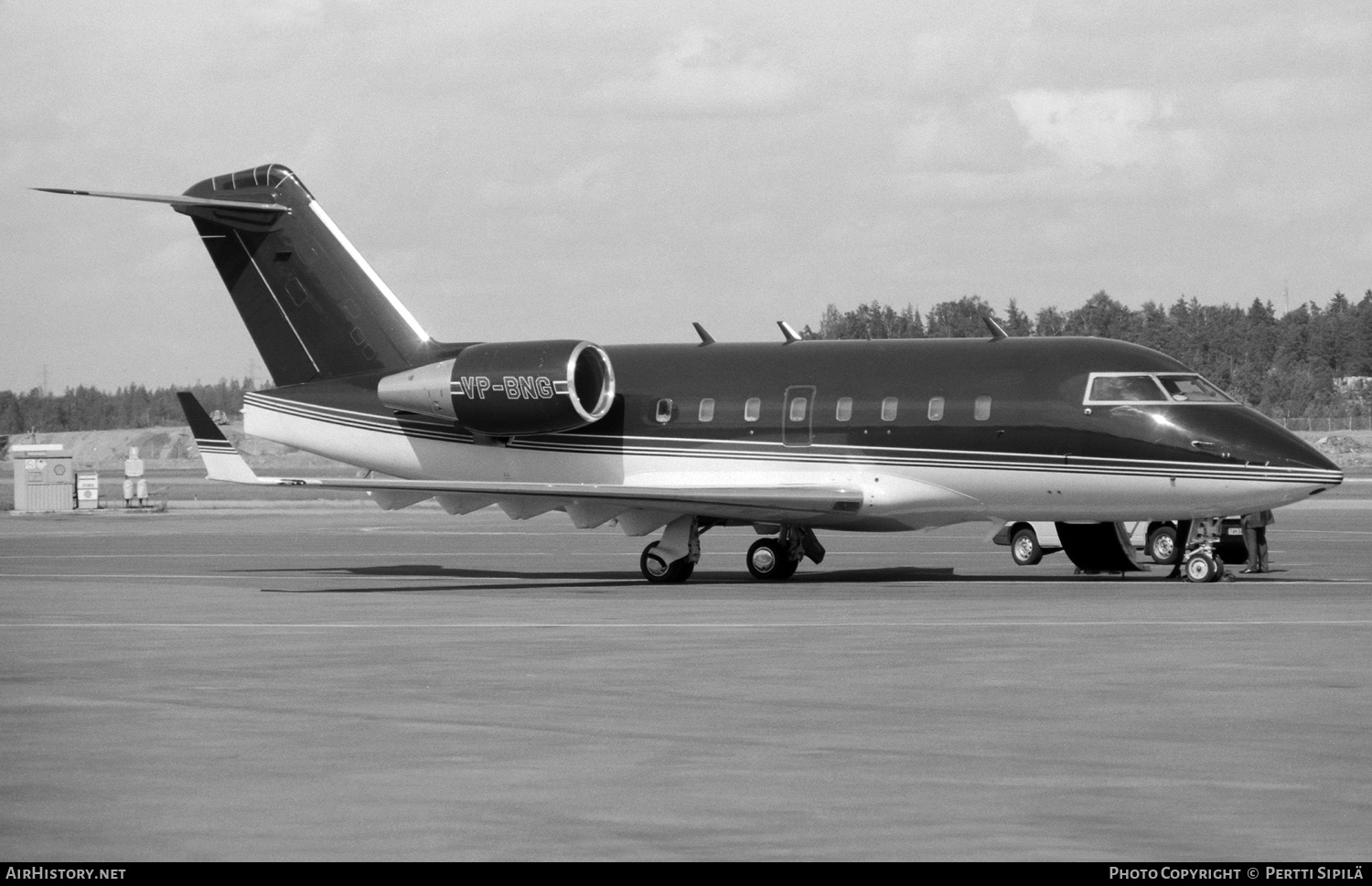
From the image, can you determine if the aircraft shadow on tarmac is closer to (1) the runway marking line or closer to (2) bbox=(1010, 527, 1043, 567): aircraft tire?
(2) bbox=(1010, 527, 1043, 567): aircraft tire

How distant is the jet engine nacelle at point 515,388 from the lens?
89.9 ft

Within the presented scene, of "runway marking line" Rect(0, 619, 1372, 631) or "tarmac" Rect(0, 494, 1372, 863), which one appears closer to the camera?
"tarmac" Rect(0, 494, 1372, 863)

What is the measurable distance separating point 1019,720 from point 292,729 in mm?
4885

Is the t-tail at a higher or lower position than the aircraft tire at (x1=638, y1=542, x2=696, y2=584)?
higher

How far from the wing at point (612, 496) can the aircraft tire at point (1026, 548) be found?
6.33 metres

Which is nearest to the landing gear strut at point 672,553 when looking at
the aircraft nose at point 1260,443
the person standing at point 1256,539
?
the aircraft nose at point 1260,443

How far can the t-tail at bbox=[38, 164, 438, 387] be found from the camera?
29.7 meters

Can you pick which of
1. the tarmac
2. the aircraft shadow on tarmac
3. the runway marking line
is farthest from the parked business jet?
the runway marking line

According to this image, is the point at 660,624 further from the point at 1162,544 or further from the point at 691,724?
the point at 1162,544

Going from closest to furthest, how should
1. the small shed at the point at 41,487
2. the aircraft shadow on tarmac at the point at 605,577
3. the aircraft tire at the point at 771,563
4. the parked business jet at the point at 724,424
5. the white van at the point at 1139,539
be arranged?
the parked business jet at the point at 724,424, the aircraft shadow on tarmac at the point at 605,577, the aircraft tire at the point at 771,563, the white van at the point at 1139,539, the small shed at the point at 41,487

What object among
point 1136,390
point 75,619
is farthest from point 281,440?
point 1136,390

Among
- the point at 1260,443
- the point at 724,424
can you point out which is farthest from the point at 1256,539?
the point at 724,424

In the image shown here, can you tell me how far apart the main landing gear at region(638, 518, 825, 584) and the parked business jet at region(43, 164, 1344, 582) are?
0.12ft

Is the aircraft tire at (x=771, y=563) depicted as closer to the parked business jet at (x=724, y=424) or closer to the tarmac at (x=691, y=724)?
the parked business jet at (x=724, y=424)
